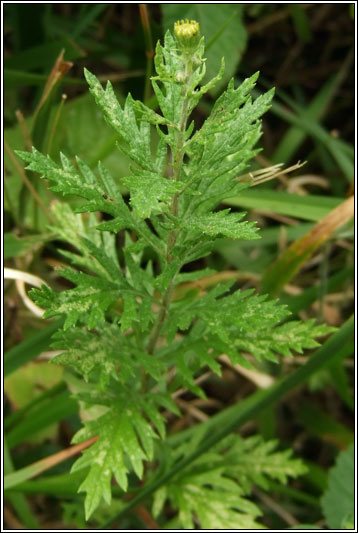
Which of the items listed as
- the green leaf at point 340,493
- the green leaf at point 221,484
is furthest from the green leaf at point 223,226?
the green leaf at point 340,493

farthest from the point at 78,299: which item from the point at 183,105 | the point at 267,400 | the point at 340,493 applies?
the point at 340,493

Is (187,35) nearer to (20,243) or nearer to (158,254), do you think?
(158,254)

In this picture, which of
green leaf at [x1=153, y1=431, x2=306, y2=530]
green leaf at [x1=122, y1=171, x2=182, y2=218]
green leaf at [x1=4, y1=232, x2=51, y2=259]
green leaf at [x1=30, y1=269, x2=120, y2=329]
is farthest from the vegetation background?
green leaf at [x1=122, y1=171, x2=182, y2=218]

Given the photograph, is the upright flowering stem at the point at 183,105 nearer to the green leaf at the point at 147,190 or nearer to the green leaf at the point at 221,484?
the green leaf at the point at 147,190

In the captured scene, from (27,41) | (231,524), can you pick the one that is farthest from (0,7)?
(231,524)

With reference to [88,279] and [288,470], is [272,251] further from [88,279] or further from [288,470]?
[88,279]

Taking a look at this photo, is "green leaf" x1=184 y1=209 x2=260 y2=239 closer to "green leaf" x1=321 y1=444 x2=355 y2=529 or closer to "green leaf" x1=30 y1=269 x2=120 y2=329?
"green leaf" x1=30 y1=269 x2=120 y2=329

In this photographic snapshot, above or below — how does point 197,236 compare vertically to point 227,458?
above
